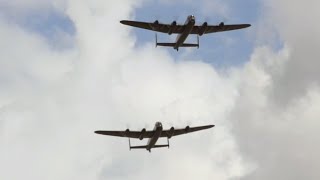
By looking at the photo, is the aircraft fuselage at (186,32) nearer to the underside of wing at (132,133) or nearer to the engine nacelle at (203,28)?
the engine nacelle at (203,28)

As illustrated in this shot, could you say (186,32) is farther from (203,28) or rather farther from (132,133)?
(132,133)

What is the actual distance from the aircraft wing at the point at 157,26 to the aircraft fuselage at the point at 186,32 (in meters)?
0.82

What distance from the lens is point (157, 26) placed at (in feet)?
427

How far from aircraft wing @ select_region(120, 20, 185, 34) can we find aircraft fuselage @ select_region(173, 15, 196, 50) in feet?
2.69

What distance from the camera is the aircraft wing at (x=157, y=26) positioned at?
12875 cm

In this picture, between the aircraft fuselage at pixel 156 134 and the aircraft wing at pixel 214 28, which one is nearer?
the aircraft wing at pixel 214 28

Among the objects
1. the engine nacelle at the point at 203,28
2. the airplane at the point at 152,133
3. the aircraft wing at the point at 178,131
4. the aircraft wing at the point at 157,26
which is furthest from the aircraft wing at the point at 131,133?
the engine nacelle at the point at 203,28

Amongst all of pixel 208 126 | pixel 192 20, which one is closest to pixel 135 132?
pixel 208 126

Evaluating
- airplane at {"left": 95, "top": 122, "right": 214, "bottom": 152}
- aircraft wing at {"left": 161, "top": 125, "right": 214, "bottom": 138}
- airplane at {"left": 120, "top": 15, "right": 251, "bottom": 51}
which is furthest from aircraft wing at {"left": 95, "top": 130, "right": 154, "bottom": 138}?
airplane at {"left": 120, "top": 15, "right": 251, "bottom": 51}

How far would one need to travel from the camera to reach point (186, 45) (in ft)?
445

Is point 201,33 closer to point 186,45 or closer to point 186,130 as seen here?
point 186,45

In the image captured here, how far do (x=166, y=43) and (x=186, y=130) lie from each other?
739 inches

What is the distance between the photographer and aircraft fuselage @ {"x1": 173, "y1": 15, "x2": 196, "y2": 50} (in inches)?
4990

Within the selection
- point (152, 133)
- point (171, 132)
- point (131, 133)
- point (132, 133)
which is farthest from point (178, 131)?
point (131, 133)
